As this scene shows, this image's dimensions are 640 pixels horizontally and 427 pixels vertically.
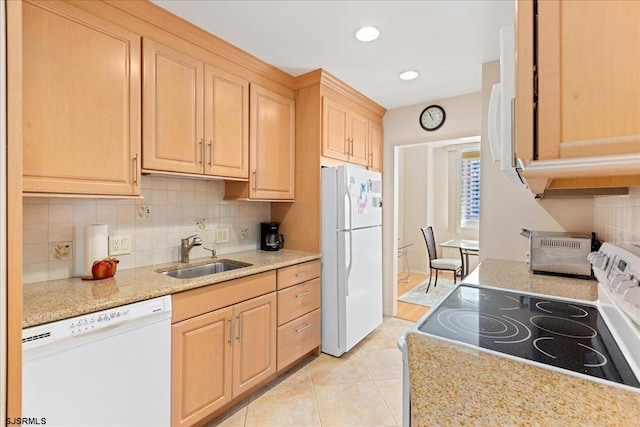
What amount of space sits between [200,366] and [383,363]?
147 centimetres

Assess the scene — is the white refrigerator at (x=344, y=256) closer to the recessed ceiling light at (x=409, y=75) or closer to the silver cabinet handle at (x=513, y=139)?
the recessed ceiling light at (x=409, y=75)

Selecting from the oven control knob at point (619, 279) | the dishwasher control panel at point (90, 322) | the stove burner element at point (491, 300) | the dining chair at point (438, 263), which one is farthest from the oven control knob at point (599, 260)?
the dining chair at point (438, 263)

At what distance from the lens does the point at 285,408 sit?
1922 mm

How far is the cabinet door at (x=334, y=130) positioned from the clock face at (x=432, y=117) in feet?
2.84

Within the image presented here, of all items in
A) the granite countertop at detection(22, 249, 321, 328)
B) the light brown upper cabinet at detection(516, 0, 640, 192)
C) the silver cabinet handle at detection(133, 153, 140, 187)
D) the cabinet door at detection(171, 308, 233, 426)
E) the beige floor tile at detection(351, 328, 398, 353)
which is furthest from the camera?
the beige floor tile at detection(351, 328, 398, 353)

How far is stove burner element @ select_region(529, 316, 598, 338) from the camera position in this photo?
3.09 ft

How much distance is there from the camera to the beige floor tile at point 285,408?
180 cm

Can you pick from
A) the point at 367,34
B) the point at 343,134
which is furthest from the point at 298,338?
the point at 367,34

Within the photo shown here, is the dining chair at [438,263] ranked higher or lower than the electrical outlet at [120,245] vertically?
lower

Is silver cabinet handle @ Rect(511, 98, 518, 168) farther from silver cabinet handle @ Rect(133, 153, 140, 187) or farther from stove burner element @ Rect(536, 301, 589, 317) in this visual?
silver cabinet handle @ Rect(133, 153, 140, 187)

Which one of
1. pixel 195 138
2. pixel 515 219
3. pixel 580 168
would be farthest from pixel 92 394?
pixel 515 219

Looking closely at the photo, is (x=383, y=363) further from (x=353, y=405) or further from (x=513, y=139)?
(x=513, y=139)

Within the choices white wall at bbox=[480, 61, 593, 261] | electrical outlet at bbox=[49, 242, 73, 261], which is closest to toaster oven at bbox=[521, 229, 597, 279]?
white wall at bbox=[480, 61, 593, 261]

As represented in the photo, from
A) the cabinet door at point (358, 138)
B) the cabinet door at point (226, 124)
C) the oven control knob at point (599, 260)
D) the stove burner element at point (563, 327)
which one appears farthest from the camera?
the cabinet door at point (358, 138)
